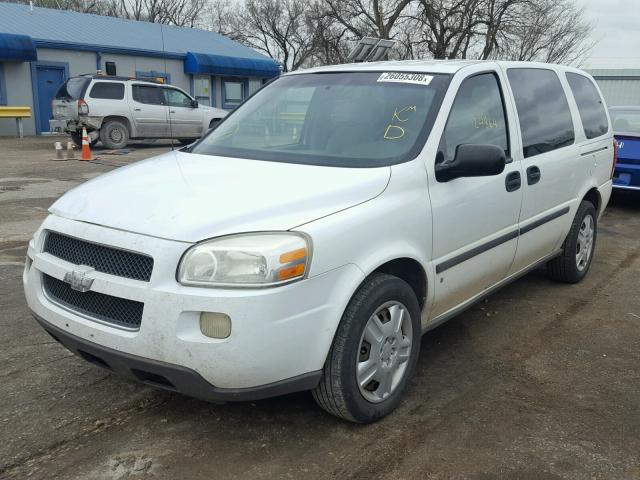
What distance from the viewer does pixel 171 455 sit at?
9.29 ft

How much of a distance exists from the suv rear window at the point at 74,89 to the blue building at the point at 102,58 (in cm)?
267

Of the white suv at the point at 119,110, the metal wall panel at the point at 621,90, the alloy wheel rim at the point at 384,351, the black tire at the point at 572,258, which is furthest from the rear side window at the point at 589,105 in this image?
the metal wall panel at the point at 621,90

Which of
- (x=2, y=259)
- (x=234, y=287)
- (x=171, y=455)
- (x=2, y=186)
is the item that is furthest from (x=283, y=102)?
(x=2, y=186)

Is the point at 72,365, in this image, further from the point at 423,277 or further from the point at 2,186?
the point at 2,186

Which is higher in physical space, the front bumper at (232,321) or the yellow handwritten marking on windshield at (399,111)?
the yellow handwritten marking on windshield at (399,111)

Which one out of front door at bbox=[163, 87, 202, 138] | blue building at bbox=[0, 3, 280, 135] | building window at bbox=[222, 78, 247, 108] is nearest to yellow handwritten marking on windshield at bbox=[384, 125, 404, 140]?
front door at bbox=[163, 87, 202, 138]

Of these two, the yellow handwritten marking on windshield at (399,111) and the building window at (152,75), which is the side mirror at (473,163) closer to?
the yellow handwritten marking on windshield at (399,111)

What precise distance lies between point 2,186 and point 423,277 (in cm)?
923

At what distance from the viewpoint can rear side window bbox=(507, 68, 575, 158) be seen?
169 inches

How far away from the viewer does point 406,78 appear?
12.3ft

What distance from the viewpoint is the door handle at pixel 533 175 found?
13.7ft

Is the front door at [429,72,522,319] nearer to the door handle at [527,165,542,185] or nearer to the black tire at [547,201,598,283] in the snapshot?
the door handle at [527,165,542,185]

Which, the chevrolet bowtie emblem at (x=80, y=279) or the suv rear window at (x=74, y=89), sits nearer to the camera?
the chevrolet bowtie emblem at (x=80, y=279)

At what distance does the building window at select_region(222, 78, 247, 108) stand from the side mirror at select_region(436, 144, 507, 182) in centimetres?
2446
